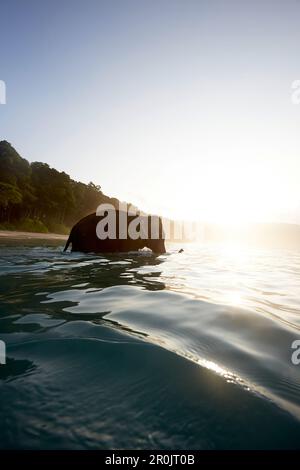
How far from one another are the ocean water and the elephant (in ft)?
26.5

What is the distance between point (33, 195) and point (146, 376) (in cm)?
4850

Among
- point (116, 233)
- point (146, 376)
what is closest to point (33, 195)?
point (116, 233)

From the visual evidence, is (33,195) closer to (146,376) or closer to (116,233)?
(116,233)

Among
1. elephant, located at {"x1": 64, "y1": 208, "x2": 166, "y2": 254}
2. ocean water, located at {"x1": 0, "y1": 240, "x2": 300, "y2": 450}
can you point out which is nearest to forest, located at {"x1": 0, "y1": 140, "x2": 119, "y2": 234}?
elephant, located at {"x1": 64, "y1": 208, "x2": 166, "y2": 254}

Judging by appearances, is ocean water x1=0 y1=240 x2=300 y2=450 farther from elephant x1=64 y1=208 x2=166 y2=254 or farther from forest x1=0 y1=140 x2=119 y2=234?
forest x1=0 y1=140 x2=119 y2=234

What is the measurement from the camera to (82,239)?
11.5 m

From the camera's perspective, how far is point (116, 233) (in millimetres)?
12312

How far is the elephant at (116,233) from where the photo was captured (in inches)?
455

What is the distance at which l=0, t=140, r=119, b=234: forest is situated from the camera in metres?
41.9

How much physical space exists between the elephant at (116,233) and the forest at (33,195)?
29388 mm

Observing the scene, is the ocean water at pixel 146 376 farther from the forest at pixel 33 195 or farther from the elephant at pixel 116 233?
the forest at pixel 33 195

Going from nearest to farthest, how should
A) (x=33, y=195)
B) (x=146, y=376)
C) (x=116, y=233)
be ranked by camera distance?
(x=146, y=376) < (x=116, y=233) < (x=33, y=195)
